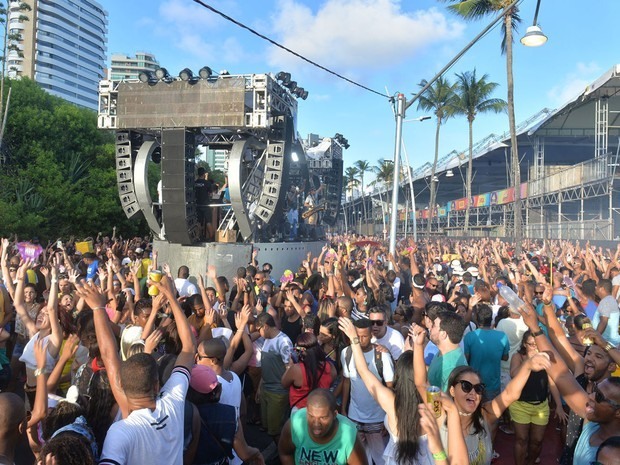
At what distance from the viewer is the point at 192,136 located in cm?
1394

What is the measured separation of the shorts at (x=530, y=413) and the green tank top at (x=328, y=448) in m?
2.28

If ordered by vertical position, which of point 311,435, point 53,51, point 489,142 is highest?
point 53,51

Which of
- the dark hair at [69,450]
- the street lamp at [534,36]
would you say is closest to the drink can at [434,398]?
the dark hair at [69,450]

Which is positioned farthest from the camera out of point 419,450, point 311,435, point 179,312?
point 179,312

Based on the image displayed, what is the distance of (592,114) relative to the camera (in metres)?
36.9

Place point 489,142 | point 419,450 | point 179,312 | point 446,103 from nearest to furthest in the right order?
point 419,450 < point 179,312 < point 446,103 < point 489,142

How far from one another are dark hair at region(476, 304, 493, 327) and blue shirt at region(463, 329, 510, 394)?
9 centimetres

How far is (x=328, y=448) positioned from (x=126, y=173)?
42.4 feet


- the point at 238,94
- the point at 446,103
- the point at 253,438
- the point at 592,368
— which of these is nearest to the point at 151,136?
the point at 238,94

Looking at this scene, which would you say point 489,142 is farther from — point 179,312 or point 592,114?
point 179,312

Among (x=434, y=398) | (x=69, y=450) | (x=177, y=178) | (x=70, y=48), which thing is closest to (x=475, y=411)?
(x=434, y=398)

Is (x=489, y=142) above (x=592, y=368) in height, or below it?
above

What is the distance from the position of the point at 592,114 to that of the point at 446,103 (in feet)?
33.7

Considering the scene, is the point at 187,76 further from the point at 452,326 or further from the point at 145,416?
the point at 145,416
